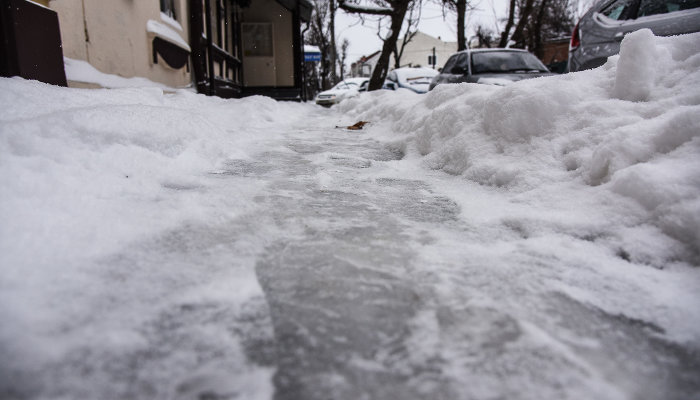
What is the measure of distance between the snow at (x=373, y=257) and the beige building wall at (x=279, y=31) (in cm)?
1033

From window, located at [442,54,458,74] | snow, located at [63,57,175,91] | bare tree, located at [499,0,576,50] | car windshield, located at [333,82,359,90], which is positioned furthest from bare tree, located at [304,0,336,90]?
snow, located at [63,57,175,91]

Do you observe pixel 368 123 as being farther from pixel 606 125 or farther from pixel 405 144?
pixel 606 125

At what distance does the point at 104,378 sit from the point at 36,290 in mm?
368

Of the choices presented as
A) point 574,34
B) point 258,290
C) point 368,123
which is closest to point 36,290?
point 258,290

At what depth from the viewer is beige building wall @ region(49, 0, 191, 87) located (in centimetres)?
365

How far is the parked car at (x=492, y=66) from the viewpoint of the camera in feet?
20.9

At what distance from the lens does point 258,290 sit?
1031 millimetres

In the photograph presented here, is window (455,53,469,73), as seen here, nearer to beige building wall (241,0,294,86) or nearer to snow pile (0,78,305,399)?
snow pile (0,78,305,399)

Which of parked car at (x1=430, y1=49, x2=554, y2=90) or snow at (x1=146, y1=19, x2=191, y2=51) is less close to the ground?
snow at (x1=146, y1=19, x2=191, y2=51)

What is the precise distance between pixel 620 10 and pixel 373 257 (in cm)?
457

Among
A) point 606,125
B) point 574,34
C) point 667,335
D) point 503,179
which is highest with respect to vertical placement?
point 574,34

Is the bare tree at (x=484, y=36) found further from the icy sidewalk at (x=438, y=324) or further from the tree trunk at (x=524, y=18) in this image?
the icy sidewalk at (x=438, y=324)

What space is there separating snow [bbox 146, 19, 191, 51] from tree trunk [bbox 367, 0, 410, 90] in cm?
608

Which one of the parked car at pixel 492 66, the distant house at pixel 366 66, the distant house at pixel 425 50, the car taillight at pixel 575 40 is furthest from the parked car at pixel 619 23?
the distant house at pixel 366 66
